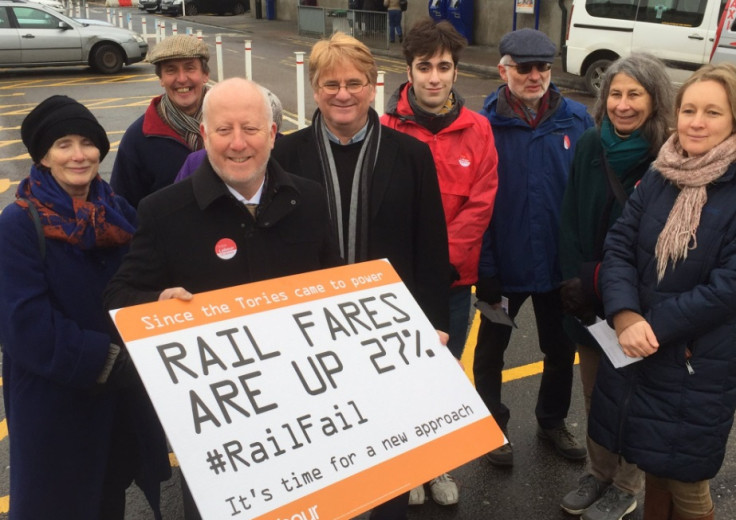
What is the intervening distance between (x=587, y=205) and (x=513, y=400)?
4.95 feet

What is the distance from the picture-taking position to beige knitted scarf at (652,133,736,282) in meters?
2.24

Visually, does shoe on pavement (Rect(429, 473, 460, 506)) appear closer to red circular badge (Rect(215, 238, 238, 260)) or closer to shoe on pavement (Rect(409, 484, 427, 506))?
shoe on pavement (Rect(409, 484, 427, 506))

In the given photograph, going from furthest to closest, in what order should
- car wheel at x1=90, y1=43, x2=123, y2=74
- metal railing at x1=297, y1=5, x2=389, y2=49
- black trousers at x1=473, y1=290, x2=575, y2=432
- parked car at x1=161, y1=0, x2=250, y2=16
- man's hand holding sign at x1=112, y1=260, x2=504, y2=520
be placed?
parked car at x1=161, y1=0, x2=250, y2=16 → metal railing at x1=297, y1=5, x2=389, y2=49 → car wheel at x1=90, y1=43, x2=123, y2=74 → black trousers at x1=473, y1=290, x2=575, y2=432 → man's hand holding sign at x1=112, y1=260, x2=504, y2=520

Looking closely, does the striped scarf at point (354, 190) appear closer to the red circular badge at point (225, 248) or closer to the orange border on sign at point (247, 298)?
the orange border on sign at point (247, 298)

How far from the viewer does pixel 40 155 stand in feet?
7.56

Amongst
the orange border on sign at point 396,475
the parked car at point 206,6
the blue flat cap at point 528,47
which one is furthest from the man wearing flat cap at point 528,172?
the parked car at point 206,6

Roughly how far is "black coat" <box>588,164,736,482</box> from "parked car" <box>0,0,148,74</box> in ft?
49.0

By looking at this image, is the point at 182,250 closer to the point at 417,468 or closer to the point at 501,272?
the point at 417,468

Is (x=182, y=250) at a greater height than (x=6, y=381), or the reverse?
(x=182, y=250)

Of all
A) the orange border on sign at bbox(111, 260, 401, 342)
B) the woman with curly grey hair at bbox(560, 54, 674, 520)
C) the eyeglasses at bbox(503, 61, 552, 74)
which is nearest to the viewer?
the orange border on sign at bbox(111, 260, 401, 342)

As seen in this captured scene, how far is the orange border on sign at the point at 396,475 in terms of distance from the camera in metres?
1.72

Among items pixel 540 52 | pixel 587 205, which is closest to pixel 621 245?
pixel 587 205

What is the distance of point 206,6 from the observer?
3428cm

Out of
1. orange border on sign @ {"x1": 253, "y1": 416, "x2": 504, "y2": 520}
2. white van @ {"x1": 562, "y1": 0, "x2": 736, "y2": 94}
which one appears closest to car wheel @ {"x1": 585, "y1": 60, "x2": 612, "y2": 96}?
white van @ {"x1": 562, "y1": 0, "x2": 736, "y2": 94}
